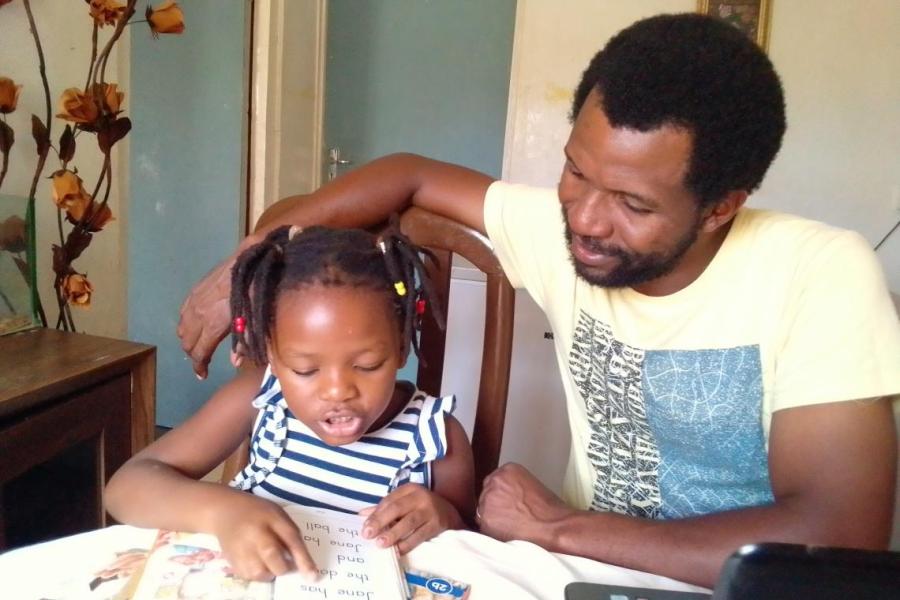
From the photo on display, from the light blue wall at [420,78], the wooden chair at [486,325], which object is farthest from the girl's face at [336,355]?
the light blue wall at [420,78]

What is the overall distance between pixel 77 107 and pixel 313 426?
37.2 inches

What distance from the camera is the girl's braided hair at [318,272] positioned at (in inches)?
29.8

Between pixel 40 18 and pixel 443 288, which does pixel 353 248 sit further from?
pixel 40 18

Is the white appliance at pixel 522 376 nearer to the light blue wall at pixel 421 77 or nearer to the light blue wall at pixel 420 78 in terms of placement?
the light blue wall at pixel 420 78

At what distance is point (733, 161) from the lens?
80cm

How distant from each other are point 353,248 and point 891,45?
2.14 meters

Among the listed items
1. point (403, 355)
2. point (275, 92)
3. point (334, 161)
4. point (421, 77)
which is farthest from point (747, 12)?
point (403, 355)

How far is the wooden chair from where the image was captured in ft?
3.25

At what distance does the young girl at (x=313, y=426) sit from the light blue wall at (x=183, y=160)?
1593 millimetres

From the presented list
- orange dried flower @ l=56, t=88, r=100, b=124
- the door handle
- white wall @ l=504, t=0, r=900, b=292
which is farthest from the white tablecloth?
the door handle

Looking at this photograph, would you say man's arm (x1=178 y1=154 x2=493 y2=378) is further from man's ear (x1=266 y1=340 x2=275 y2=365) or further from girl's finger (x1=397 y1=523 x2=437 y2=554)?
girl's finger (x1=397 y1=523 x2=437 y2=554)

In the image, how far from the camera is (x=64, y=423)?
3.49 ft

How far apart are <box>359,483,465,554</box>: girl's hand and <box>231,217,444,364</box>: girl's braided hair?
7.0 inches

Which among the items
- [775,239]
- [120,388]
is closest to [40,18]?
[120,388]
